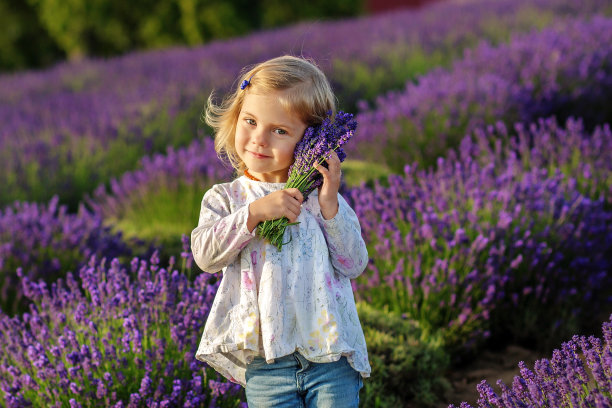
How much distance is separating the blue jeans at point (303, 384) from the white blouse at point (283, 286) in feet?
0.14

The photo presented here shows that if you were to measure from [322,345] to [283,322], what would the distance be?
115 millimetres

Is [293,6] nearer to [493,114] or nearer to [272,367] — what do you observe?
[493,114]

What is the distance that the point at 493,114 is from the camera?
15.8 ft

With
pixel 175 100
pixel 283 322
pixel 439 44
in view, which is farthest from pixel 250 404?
pixel 439 44

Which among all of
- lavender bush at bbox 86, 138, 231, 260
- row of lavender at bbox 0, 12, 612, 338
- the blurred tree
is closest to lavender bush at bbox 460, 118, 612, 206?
row of lavender at bbox 0, 12, 612, 338

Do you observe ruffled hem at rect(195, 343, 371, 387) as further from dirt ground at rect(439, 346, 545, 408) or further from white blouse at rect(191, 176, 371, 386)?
dirt ground at rect(439, 346, 545, 408)

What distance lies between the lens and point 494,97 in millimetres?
4867

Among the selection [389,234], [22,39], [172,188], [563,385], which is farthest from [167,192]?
Answer: [22,39]

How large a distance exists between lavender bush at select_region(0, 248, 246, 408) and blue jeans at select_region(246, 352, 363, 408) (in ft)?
1.24

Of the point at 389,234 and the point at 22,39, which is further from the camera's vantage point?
the point at 22,39

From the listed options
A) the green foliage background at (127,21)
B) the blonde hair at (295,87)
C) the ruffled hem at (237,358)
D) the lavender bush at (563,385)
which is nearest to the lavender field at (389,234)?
the lavender bush at (563,385)

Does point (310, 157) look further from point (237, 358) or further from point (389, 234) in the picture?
point (389, 234)

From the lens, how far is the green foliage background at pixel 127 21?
1203cm

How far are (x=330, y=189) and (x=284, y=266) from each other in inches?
9.2
